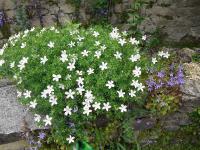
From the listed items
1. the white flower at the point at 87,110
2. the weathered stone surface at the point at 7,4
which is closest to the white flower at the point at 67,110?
the white flower at the point at 87,110

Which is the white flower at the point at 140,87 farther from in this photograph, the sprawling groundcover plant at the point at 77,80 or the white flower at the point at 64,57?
the white flower at the point at 64,57

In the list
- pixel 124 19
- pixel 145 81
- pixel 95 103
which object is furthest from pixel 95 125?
pixel 124 19

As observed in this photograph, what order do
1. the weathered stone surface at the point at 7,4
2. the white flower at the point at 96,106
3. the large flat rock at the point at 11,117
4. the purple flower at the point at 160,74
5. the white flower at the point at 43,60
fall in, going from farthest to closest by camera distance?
the weathered stone surface at the point at 7,4 < the purple flower at the point at 160,74 < the large flat rock at the point at 11,117 < the white flower at the point at 43,60 < the white flower at the point at 96,106

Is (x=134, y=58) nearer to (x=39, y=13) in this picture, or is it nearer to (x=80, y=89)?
(x=80, y=89)

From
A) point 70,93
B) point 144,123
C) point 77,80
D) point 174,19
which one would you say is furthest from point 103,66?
point 174,19

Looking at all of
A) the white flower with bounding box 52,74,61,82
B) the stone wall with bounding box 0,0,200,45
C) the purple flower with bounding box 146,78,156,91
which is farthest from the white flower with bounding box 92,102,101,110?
the stone wall with bounding box 0,0,200,45

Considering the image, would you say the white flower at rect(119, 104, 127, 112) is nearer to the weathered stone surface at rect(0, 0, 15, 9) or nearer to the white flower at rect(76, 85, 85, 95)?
the white flower at rect(76, 85, 85, 95)

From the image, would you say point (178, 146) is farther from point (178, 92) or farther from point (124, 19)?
point (124, 19)
